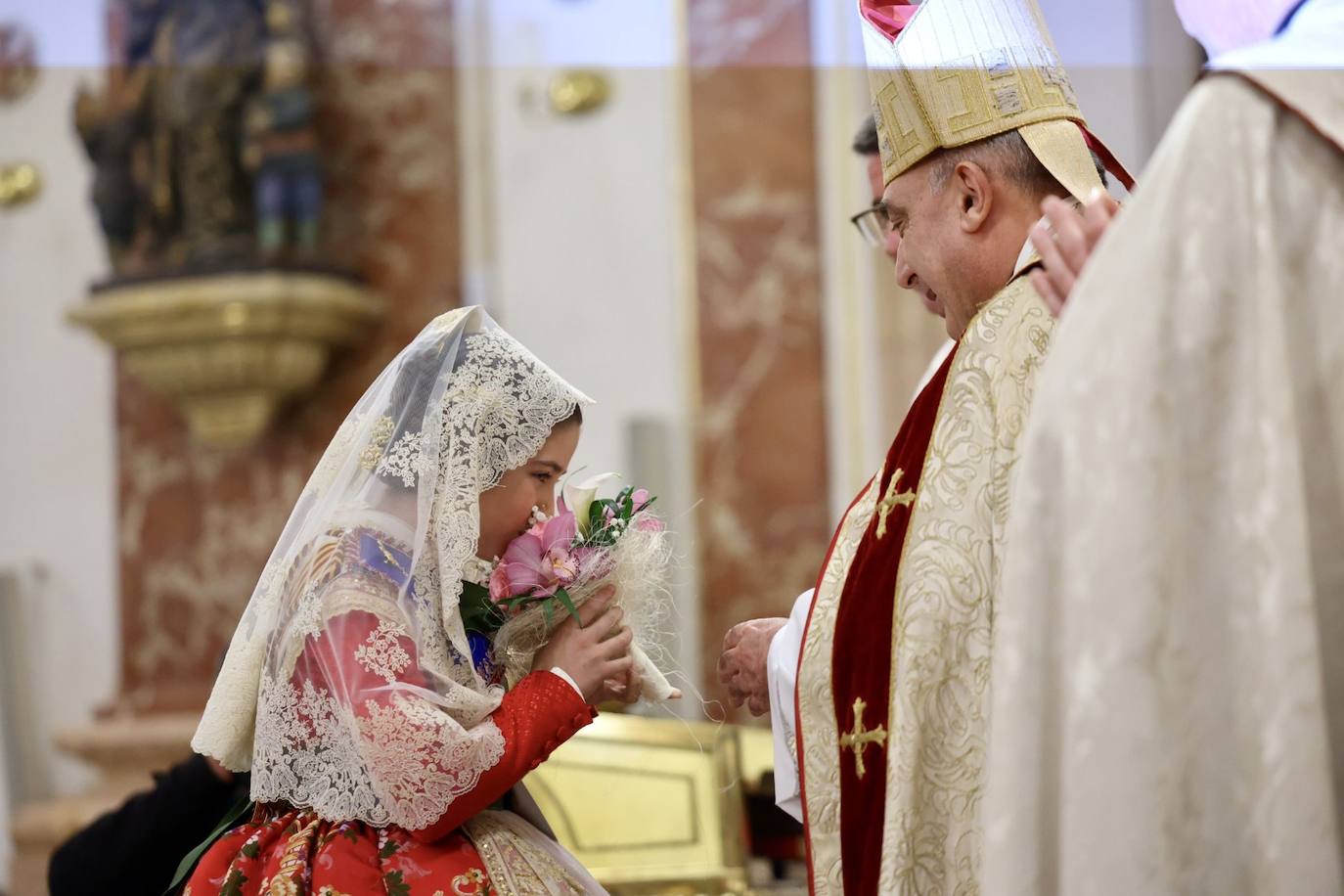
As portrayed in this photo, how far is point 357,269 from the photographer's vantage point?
283 inches

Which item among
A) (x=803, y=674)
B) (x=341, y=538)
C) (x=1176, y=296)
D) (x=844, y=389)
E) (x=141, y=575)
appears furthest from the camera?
(x=141, y=575)

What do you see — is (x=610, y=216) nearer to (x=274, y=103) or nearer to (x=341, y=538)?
(x=274, y=103)

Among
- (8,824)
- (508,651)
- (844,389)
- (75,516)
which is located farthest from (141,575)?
(508,651)

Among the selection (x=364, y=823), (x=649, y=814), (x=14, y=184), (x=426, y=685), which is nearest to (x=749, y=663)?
(x=426, y=685)

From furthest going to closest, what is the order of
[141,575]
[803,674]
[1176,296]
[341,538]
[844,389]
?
[141,575] → [844,389] → [341,538] → [803,674] → [1176,296]

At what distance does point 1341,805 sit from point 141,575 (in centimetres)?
656

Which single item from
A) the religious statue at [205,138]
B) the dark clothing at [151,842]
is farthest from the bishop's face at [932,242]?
the religious statue at [205,138]

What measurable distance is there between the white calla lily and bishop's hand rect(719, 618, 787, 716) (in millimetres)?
292

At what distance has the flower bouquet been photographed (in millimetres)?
2389

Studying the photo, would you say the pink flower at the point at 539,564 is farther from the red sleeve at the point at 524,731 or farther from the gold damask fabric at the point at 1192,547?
the gold damask fabric at the point at 1192,547

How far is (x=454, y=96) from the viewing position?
7.16 metres

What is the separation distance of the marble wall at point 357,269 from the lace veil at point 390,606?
15.6ft

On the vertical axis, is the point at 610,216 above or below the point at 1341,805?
above

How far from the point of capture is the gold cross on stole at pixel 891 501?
2.08 meters
